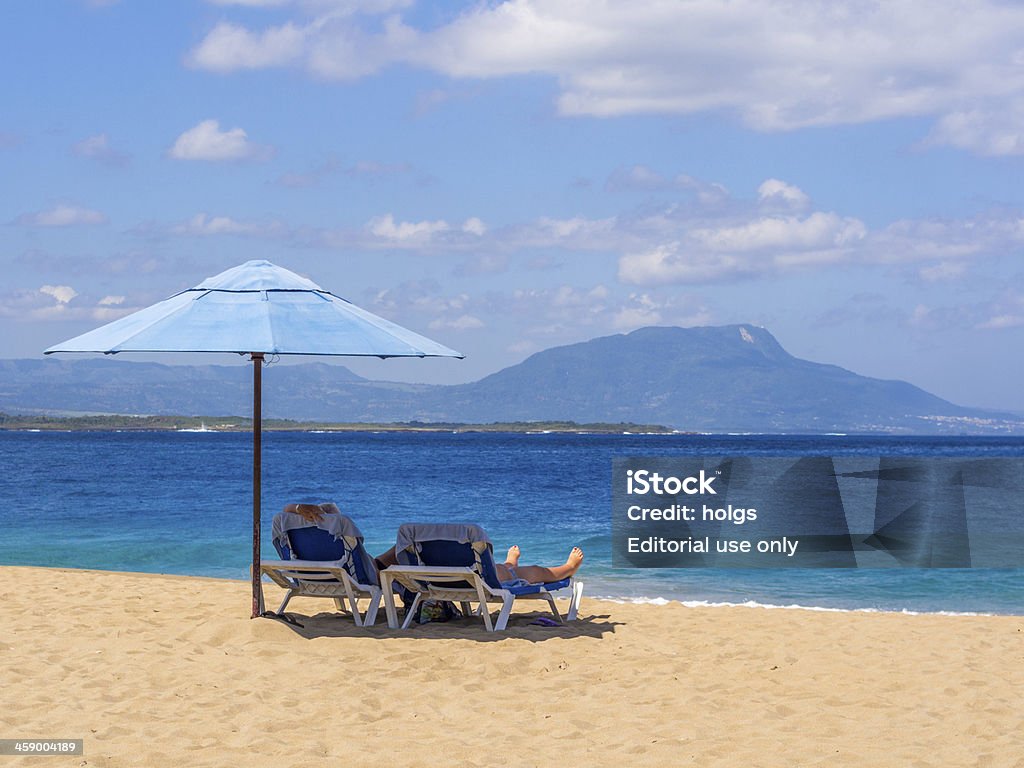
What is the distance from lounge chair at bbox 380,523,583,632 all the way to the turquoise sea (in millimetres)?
4353

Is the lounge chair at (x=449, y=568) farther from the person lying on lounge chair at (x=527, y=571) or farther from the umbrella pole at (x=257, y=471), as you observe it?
the umbrella pole at (x=257, y=471)

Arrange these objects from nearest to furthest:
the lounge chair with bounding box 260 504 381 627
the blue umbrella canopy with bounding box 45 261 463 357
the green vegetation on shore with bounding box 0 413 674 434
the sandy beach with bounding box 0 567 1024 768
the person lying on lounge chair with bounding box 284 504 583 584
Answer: the sandy beach with bounding box 0 567 1024 768
the blue umbrella canopy with bounding box 45 261 463 357
the lounge chair with bounding box 260 504 381 627
the person lying on lounge chair with bounding box 284 504 583 584
the green vegetation on shore with bounding box 0 413 674 434

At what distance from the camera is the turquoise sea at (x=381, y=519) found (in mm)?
13391

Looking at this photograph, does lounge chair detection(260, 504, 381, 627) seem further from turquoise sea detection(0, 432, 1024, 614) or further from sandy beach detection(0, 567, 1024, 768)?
turquoise sea detection(0, 432, 1024, 614)

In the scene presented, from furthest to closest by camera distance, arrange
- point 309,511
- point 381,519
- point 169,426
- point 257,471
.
Result: point 169,426 < point 381,519 < point 257,471 < point 309,511

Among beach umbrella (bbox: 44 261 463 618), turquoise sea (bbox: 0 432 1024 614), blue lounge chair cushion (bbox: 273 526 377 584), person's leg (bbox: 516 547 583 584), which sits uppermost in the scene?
beach umbrella (bbox: 44 261 463 618)

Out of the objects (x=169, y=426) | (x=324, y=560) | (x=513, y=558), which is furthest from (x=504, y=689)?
(x=169, y=426)

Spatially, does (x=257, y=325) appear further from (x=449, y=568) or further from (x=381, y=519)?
(x=381, y=519)

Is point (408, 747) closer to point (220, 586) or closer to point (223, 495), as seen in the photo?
point (220, 586)

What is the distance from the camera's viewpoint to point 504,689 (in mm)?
6375

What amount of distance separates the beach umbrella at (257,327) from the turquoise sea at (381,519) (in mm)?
5357

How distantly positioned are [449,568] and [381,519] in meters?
19.4

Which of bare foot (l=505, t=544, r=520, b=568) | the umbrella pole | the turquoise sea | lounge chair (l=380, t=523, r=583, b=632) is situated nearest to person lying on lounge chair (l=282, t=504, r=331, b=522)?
the umbrella pole

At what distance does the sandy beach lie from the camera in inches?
202
